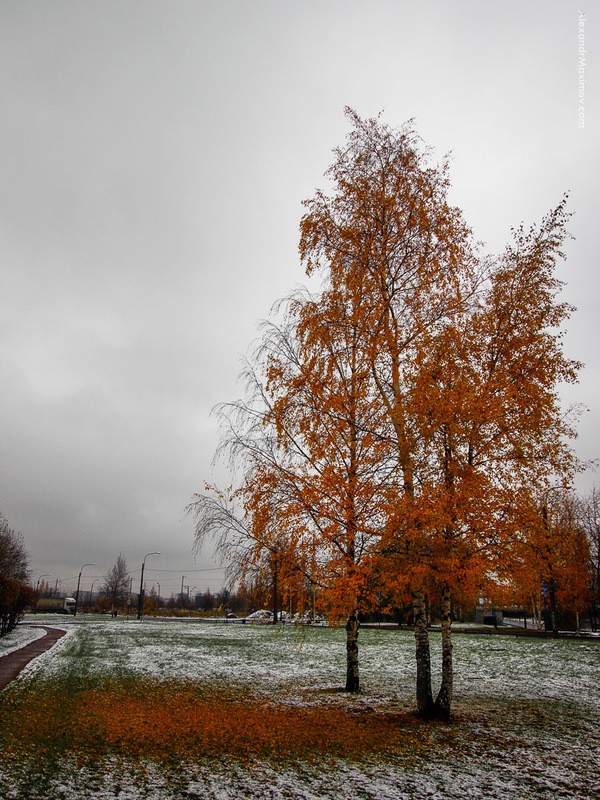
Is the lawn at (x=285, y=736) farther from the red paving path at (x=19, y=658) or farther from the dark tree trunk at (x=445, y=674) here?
the red paving path at (x=19, y=658)

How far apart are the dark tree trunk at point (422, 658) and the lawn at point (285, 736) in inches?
14.1

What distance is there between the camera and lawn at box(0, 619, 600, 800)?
6523 mm

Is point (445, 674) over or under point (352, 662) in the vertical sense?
over

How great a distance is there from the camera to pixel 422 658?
33.2 ft

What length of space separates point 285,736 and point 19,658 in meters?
15.3

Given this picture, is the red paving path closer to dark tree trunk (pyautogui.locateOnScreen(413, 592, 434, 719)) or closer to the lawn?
the lawn

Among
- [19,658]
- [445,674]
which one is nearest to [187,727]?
[445,674]

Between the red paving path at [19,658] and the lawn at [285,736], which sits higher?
the lawn at [285,736]

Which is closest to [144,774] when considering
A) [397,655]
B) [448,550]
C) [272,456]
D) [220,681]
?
[448,550]

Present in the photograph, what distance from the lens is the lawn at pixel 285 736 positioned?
652 centimetres

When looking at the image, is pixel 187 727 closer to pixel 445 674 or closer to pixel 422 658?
pixel 422 658

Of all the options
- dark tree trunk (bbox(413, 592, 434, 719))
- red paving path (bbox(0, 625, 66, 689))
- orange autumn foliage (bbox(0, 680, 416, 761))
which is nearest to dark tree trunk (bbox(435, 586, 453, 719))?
dark tree trunk (bbox(413, 592, 434, 719))

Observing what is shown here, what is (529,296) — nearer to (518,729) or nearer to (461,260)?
(461,260)

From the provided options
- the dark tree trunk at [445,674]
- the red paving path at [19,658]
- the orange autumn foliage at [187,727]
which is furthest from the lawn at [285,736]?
the red paving path at [19,658]
